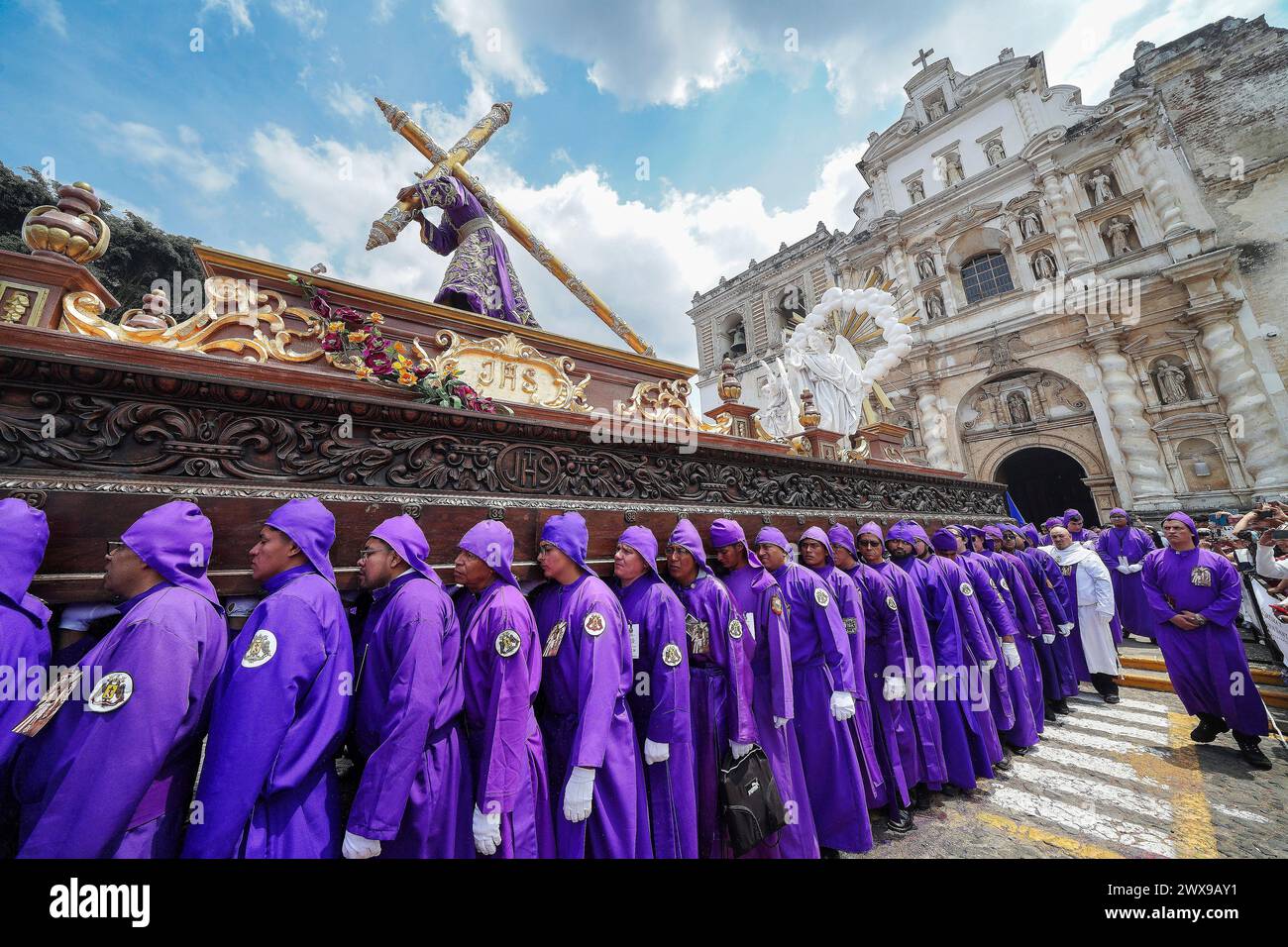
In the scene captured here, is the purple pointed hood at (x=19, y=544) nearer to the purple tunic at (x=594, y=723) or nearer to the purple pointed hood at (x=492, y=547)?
the purple pointed hood at (x=492, y=547)

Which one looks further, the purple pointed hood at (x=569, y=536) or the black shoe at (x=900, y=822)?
the black shoe at (x=900, y=822)

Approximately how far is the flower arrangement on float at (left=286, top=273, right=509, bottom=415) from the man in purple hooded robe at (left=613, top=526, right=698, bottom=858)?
1.78m

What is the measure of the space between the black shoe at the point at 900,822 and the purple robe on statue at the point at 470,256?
5.93 meters

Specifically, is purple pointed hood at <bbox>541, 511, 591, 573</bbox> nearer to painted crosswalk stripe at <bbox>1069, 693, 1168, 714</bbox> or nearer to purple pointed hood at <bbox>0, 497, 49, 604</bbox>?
purple pointed hood at <bbox>0, 497, 49, 604</bbox>

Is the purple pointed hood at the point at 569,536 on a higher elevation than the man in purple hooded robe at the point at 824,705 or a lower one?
higher

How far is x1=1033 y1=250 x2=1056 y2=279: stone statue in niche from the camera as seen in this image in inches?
665

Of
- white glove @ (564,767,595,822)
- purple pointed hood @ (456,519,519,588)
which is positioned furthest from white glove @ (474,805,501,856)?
purple pointed hood @ (456,519,519,588)

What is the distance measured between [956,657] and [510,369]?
530cm

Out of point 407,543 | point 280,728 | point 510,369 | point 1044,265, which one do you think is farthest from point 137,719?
point 1044,265

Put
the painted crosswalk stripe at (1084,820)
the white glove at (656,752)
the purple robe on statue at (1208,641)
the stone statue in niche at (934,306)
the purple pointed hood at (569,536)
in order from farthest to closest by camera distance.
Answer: the stone statue in niche at (934,306), the purple robe on statue at (1208,641), the painted crosswalk stripe at (1084,820), the purple pointed hood at (569,536), the white glove at (656,752)

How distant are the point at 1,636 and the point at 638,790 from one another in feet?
9.28

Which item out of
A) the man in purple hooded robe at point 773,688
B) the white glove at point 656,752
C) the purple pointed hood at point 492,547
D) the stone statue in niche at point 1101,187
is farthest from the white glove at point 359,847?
the stone statue in niche at point 1101,187

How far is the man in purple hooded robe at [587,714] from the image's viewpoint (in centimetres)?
240
